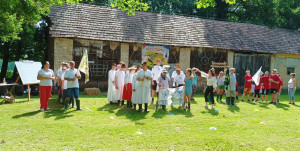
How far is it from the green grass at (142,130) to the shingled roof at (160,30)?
790 cm

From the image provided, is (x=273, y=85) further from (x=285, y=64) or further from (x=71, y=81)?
(x=285, y=64)

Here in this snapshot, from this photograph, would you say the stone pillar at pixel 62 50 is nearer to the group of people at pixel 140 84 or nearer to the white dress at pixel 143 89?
the group of people at pixel 140 84

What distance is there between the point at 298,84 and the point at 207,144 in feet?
70.3

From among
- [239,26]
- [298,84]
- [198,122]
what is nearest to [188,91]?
[198,122]

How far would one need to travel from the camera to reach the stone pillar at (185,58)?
60.2 feet

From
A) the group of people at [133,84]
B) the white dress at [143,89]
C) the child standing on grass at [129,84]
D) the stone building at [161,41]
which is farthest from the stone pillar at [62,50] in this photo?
the white dress at [143,89]

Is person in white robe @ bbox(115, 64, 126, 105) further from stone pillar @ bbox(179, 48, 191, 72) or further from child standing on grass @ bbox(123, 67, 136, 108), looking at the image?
stone pillar @ bbox(179, 48, 191, 72)

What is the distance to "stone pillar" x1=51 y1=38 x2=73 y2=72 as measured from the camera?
1548cm

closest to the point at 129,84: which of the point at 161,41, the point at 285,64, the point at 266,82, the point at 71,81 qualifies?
the point at 71,81

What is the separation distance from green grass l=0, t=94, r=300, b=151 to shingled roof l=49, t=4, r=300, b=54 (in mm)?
7896

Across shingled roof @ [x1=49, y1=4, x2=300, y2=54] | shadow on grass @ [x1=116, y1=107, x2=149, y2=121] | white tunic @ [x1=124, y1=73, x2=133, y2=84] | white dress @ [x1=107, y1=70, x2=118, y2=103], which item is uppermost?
shingled roof @ [x1=49, y1=4, x2=300, y2=54]

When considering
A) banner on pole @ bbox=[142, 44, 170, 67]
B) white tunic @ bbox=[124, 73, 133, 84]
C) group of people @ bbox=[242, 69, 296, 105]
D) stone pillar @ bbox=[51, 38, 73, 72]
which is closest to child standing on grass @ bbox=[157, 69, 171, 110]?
white tunic @ bbox=[124, 73, 133, 84]

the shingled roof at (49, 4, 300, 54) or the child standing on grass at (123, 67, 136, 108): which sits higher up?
the shingled roof at (49, 4, 300, 54)

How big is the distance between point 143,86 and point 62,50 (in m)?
8.46
